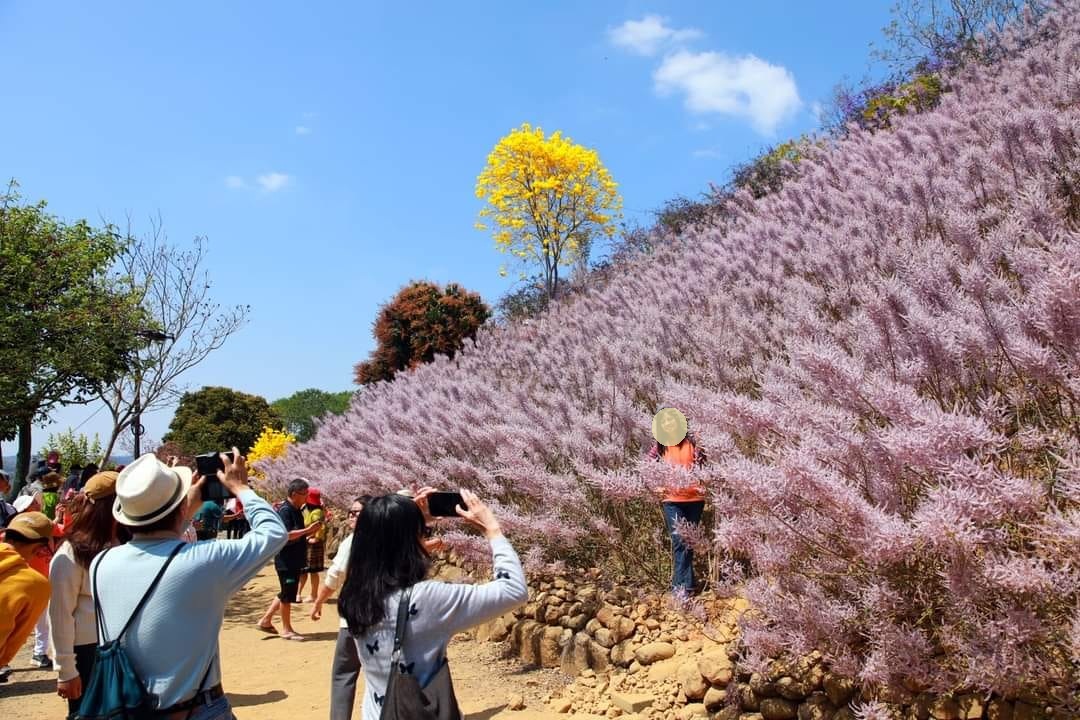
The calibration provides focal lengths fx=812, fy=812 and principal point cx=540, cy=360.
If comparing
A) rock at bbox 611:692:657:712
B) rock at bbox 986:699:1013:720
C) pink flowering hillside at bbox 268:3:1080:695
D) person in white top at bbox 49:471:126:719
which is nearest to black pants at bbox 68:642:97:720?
person in white top at bbox 49:471:126:719

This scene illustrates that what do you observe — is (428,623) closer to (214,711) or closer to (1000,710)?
(214,711)

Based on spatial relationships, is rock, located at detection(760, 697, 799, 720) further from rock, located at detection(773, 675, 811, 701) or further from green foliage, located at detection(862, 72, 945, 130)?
green foliage, located at detection(862, 72, 945, 130)

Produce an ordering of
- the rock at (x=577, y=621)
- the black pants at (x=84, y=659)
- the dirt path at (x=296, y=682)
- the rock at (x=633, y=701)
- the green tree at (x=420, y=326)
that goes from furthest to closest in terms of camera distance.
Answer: the green tree at (x=420, y=326), the rock at (x=577, y=621), the dirt path at (x=296, y=682), the rock at (x=633, y=701), the black pants at (x=84, y=659)

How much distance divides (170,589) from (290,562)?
572 cm

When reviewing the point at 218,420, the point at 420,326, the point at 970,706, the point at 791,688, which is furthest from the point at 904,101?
the point at 218,420

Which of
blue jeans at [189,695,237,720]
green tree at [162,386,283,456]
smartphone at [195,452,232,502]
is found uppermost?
green tree at [162,386,283,456]

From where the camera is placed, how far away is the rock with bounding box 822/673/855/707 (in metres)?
3.52

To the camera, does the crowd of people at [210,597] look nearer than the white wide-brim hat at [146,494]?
Yes

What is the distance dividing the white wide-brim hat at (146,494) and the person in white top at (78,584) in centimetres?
67

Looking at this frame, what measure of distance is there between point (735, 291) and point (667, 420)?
4216 mm

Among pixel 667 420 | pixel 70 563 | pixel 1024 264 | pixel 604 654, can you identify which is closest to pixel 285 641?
pixel 604 654

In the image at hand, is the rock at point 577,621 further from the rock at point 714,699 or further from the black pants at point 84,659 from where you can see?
the black pants at point 84,659

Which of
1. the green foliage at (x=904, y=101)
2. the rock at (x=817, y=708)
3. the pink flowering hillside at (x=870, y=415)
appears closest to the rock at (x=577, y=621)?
the pink flowering hillside at (x=870, y=415)

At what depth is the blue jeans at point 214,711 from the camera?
2.58m
